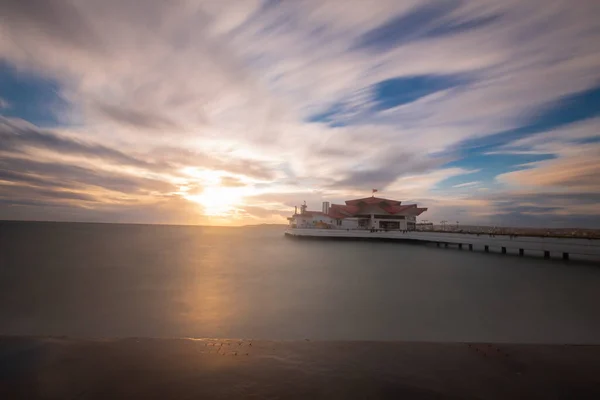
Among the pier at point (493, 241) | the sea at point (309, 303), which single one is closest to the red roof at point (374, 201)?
the pier at point (493, 241)

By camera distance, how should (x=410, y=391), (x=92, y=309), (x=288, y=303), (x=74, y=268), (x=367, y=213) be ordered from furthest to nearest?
(x=367, y=213) < (x=74, y=268) < (x=288, y=303) < (x=92, y=309) < (x=410, y=391)

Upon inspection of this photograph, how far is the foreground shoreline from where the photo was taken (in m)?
3.69

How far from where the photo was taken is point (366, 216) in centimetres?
6531

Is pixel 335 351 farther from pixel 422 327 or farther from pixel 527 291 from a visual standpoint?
pixel 527 291

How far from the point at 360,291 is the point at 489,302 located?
19.3ft

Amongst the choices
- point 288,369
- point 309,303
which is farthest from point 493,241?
point 288,369

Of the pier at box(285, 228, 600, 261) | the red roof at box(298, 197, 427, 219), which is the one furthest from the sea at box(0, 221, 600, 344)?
the red roof at box(298, 197, 427, 219)

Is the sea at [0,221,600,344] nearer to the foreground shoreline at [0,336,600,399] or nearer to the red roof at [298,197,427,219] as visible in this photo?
the foreground shoreline at [0,336,600,399]

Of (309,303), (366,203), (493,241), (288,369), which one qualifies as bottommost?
(309,303)

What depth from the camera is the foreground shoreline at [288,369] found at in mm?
3686

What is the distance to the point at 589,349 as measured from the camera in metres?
4.94

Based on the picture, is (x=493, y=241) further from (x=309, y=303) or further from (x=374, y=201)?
(x=309, y=303)

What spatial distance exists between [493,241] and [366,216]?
28904 mm

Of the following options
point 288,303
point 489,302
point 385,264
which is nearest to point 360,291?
point 288,303
